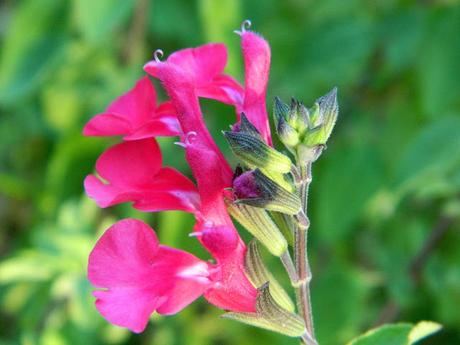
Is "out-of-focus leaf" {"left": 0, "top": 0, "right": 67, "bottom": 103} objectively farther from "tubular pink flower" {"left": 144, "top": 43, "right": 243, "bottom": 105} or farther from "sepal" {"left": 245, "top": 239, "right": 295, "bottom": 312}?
"sepal" {"left": 245, "top": 239, "right": 295, "bottom": 312}

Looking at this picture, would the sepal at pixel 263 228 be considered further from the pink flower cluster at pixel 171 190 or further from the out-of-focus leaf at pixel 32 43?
the out-of-focus leaf at pixel 32 43

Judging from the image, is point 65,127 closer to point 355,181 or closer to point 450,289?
point 355,181

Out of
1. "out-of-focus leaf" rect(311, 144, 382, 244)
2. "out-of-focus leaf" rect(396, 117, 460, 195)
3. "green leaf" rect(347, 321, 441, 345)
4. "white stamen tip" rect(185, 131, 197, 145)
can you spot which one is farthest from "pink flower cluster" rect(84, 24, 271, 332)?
"out-of-focus leaf" rect(311, 144, 382, 244)

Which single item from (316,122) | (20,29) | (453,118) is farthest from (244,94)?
(20,29)

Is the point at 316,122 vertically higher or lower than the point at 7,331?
higher

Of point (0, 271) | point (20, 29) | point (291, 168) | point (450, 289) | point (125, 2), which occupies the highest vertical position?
point (291, 168)

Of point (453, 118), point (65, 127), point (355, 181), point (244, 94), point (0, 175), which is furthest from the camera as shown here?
point (65, 127)

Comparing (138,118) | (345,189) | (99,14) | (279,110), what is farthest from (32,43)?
(279,110)
